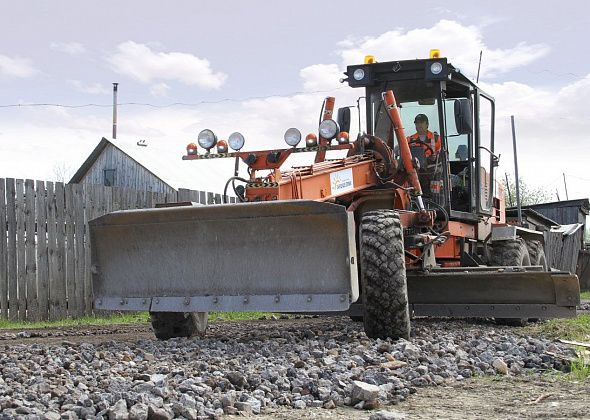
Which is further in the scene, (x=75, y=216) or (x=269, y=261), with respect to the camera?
(x=75, y=216)

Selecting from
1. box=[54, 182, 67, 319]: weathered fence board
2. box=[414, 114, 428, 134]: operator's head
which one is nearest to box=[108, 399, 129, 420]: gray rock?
box=[414, 114, 428, 134]: operator's head

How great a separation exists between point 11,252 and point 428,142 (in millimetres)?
5233

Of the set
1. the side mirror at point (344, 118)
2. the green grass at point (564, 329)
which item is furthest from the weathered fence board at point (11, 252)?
the green grass at point (564, 329)

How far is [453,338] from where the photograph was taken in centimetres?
668

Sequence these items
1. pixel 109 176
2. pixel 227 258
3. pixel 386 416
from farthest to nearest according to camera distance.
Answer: pixel 109 176 < pixel 227 258 < pixel 386 416

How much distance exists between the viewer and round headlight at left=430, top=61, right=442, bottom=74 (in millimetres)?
8383

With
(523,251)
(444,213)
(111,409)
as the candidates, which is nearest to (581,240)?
(523,251)

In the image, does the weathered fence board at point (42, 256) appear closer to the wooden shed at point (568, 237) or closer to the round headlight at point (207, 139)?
the round headlight at point (207, 139)

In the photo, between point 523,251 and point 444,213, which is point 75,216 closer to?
point 444,213

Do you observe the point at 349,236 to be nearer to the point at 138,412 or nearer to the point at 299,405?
the point at 299,405

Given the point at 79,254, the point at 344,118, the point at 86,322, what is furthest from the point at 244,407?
the point at 79,254

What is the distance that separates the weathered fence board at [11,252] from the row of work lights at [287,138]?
349 cm

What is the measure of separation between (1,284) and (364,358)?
5928 mm

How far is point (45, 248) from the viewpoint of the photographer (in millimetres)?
10289
